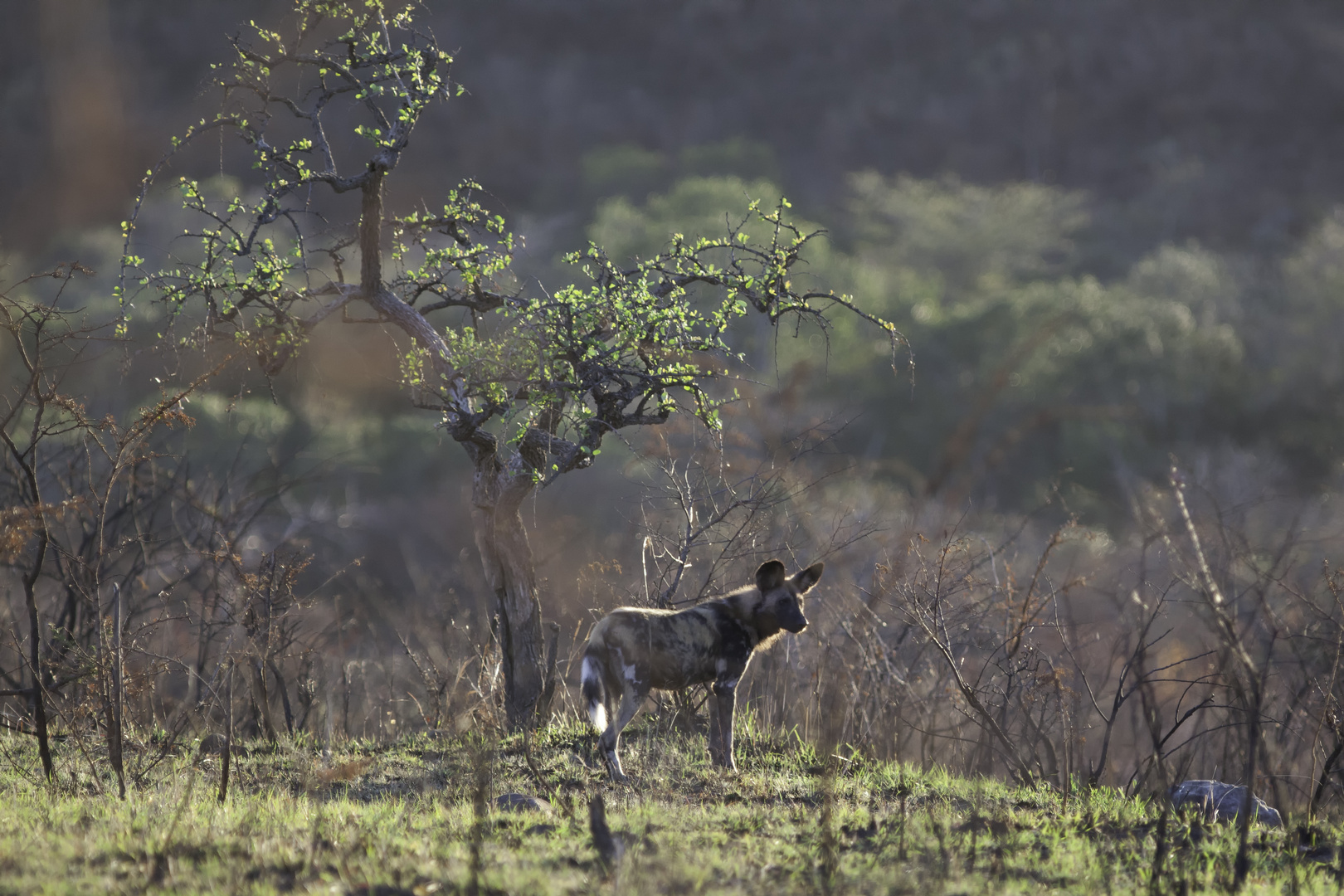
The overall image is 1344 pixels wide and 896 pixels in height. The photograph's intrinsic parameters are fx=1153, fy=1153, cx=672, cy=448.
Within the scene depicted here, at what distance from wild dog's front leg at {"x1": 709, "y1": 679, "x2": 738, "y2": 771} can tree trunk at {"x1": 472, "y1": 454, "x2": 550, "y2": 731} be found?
81.3 inches

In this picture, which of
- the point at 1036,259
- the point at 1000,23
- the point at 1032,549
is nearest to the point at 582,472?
the point at 1032,549

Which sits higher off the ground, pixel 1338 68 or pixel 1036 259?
pixel 1338 68

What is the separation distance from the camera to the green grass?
564 cm

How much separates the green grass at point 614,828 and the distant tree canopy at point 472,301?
2257 mm

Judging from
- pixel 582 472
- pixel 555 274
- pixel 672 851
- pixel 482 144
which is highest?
pixel 482 144

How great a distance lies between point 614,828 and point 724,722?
220 cm

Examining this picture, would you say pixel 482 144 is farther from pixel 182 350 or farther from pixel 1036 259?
pixel 182 350

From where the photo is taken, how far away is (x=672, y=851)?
602 centimetres

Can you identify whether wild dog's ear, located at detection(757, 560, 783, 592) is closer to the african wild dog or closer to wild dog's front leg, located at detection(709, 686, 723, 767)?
the african wild dog

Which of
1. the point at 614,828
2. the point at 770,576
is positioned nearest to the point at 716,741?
the point at 770,576

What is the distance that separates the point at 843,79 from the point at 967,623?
332 ft

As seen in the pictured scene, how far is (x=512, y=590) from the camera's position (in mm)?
10359

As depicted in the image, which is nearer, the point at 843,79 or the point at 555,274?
the point at 555,274

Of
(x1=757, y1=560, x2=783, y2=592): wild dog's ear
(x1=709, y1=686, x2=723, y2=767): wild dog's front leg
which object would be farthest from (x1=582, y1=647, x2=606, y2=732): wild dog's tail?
(x1=757, y1=560, x2=783, y2=592): wild dog's ear
